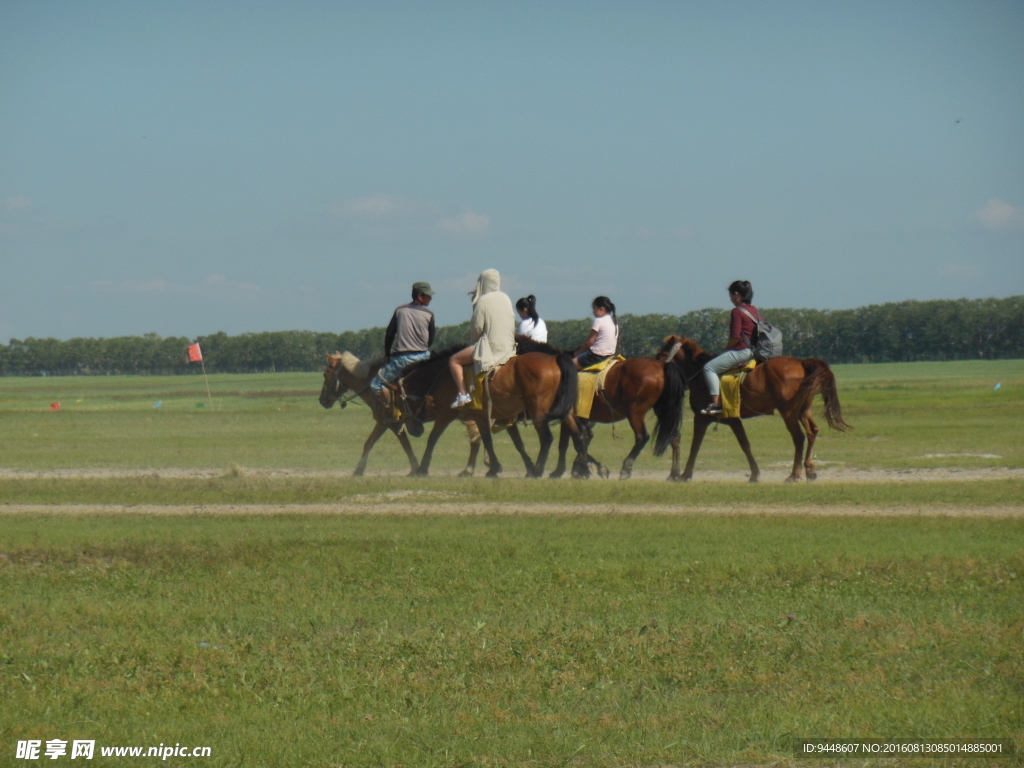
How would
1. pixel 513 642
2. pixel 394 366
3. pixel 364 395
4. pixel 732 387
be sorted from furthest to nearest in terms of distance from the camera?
1. pixel 364 395
2. pixel 394 366
3. pixel 732 387
4. pixel 513 642

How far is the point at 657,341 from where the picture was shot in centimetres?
5497

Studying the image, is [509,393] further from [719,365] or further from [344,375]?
[344,375]

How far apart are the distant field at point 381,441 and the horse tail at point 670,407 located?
109 inches

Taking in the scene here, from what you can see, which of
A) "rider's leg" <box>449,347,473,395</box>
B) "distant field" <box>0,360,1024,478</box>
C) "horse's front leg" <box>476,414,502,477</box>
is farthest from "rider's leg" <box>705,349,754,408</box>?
"rider's leg" <box>449,347,473,395</box>

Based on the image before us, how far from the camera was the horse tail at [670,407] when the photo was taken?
16.1 metres

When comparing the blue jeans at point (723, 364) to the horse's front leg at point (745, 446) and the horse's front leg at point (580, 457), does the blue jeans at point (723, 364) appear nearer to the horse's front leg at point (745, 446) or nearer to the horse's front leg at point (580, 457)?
the horse's front leg at point (745, 446)

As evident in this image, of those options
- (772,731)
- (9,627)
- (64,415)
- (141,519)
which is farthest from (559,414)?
(64,415)

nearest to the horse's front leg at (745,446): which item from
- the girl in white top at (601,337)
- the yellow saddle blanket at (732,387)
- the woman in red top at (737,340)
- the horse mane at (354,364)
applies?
the yellow saddle blanket at (732,387)

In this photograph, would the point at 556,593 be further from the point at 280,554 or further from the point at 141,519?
the point at 141,519

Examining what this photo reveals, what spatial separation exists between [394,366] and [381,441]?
990cm

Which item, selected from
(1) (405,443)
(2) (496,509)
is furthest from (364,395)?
(2) (496,509)

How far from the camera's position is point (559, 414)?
50.9ft

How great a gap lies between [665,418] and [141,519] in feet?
24.3

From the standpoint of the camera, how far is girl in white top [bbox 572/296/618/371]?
1708 centimetres
